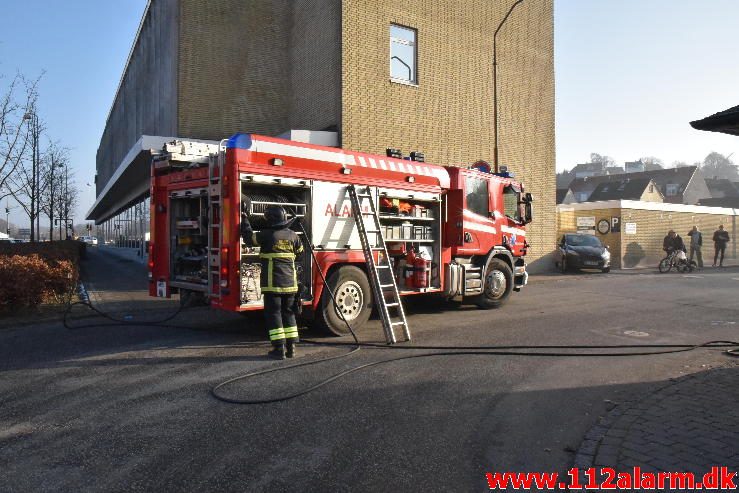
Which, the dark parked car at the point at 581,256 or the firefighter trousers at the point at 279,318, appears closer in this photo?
the firefighter trousers at the point at 279,318

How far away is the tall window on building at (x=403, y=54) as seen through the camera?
676 inches

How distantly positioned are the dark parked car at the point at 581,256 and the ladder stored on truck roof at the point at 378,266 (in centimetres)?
1426

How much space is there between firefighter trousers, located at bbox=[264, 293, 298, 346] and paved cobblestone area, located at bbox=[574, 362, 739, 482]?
354cm

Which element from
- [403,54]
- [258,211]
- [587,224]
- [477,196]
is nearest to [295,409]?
[258,211]

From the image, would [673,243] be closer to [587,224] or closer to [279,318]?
[587,224]

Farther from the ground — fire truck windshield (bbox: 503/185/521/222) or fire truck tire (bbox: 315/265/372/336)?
fire truck windshield (bbox: 503/185/521/222)

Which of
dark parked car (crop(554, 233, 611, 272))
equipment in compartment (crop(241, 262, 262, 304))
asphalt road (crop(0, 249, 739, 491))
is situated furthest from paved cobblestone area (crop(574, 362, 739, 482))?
dark parked car (crop(554, 233, 611, 272))

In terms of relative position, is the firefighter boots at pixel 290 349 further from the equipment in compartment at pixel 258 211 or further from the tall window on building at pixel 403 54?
the tall window on building at pixel 403 54

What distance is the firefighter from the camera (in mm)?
6441

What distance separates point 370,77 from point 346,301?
10362mm

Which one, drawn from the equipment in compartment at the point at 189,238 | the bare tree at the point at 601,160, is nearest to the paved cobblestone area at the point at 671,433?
the equipment in compartment at the point at 189,238

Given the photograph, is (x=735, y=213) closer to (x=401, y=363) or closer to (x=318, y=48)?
(x=318, y=48)

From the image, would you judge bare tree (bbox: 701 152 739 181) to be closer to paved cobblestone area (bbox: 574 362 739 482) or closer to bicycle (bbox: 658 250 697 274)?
bicycle (bbox: 658 250 697 274)

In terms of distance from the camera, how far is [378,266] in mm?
8109
